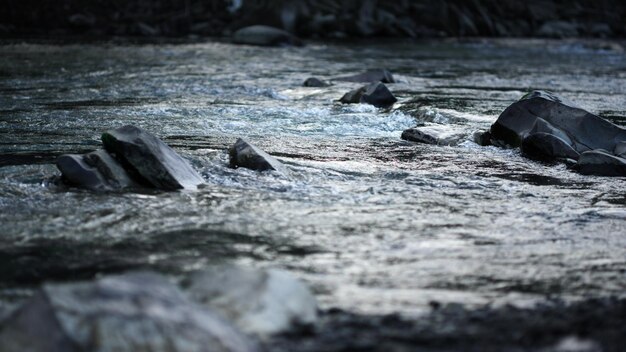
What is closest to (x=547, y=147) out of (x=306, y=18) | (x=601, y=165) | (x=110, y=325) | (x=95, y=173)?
(x=601, y=165)

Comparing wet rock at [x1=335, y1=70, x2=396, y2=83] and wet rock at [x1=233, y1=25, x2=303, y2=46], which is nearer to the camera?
wet rock at [x1=335, y1=70, x2=396, y2=83]

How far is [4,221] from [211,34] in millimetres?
26634

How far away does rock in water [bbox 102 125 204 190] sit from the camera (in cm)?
632

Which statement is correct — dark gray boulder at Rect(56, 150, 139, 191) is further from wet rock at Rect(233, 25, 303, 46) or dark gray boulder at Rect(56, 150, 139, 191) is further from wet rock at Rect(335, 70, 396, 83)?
wet rock at Rect(233, 25, 303, 46)

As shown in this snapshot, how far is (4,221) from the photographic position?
17.5 feet

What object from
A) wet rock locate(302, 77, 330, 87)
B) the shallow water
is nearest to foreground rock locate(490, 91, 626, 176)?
the shallow water

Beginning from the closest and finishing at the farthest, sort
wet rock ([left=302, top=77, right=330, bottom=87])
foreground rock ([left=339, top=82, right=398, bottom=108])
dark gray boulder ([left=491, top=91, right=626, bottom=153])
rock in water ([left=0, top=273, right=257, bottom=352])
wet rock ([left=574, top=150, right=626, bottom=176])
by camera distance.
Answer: rock in water ([left=0, top=273, right=257, bottom=352]) < wet rock ([left=574, top=150, right=626, bottom=176]) < dark gray boulder ([left=491, top=91, right=626, bottom=153]) < foreground rock ([left=339, top=82, right=398, bottom=108]) < wet rock ([left=302, top=77, right=330, bottom=87])

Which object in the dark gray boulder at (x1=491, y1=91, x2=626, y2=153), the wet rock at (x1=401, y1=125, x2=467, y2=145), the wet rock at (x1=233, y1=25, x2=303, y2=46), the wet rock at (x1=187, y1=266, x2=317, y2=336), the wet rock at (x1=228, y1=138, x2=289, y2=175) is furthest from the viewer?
the wet rock at (x1=233, y1=25, x2=303, y2=46)

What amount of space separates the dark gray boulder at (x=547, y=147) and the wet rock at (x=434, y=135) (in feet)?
2.83

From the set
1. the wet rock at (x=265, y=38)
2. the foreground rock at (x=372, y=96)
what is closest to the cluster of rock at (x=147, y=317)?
the foreground rock at (x=372, y=96)

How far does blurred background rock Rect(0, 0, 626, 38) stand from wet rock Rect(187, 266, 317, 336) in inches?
1055

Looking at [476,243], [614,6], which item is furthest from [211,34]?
[476,243]

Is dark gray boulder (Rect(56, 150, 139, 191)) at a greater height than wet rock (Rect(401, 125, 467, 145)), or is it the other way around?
dark gray boulder (Rect(56, 150, 139, 191))

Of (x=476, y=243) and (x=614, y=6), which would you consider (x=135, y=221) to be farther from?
(x=614, y=6)
